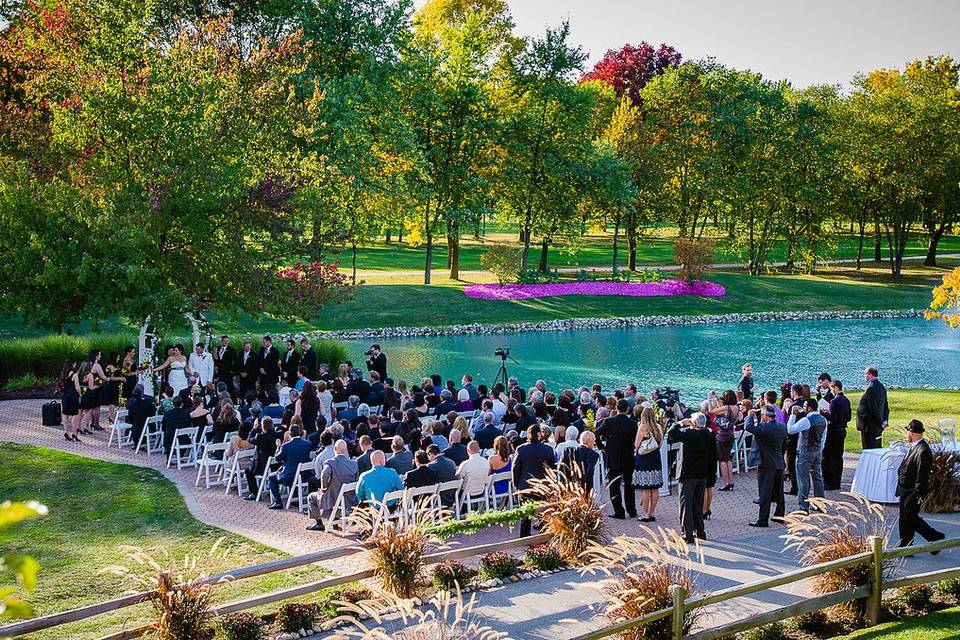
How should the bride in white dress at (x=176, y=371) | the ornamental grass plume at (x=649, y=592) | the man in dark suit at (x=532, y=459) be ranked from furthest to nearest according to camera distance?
the bride in white dress at (x=176, y=371) < the man in dark suit at (x=532, y=459) < the ornamental grass plume at (x=649, y=592)

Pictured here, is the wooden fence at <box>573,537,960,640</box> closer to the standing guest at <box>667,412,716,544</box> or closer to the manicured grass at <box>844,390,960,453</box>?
the standing guest at <box>667,412,716,544</box>

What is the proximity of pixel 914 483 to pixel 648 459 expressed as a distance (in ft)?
10.5

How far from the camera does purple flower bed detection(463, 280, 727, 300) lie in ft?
158

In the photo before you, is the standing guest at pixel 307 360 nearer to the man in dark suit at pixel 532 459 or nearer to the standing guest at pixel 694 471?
the man in dark suit at pixel 532 459

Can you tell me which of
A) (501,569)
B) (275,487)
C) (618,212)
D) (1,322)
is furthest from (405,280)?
(501,569)

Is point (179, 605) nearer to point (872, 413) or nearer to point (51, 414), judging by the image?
point (872, 413)

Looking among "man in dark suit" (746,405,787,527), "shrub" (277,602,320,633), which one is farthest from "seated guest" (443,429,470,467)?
"shrub" (277,602,320,633)

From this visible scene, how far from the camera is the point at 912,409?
76.2 feet

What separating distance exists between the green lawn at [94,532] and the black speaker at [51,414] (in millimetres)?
1985

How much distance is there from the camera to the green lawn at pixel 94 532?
1026cm

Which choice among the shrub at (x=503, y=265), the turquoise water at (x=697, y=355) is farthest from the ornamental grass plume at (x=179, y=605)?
the shrub at (x=503, y=265)

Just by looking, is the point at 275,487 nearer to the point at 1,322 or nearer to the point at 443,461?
the point at 443,461

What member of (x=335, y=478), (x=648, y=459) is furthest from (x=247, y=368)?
(x=648, y=459)

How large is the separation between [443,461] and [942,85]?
70.7 metres
